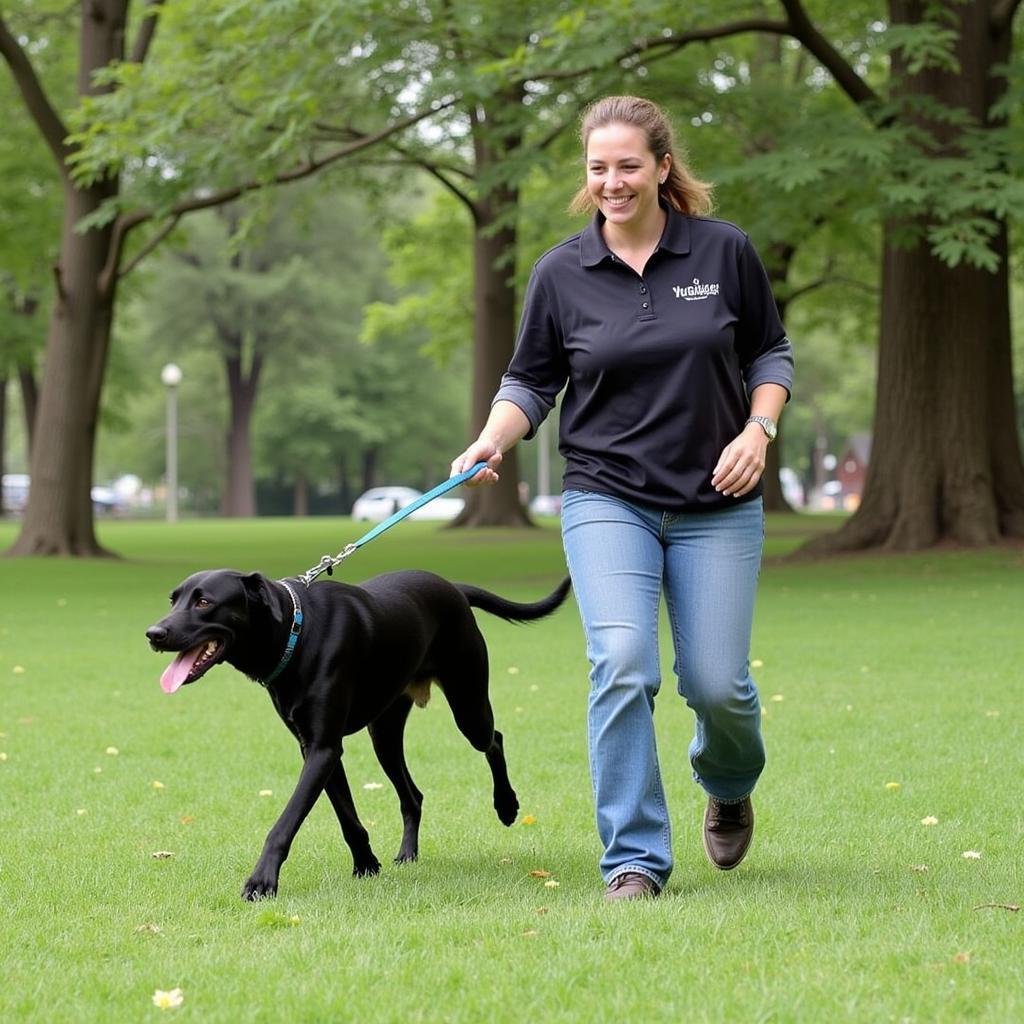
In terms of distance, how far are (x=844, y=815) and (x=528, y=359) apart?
2282 millimetres

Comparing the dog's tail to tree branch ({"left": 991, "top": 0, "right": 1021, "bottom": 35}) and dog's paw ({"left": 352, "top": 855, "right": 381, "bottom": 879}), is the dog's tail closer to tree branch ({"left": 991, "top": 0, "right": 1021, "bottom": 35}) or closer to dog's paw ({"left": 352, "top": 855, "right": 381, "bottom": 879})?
dog's paw ({"left": 352, "top": 855, "right": 381, "bottom": 879})

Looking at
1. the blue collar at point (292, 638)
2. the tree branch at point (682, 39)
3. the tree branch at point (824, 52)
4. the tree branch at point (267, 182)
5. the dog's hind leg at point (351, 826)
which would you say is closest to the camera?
the blue collar at point (292, 638)

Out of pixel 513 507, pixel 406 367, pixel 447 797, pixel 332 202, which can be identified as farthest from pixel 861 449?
pixel 447 797

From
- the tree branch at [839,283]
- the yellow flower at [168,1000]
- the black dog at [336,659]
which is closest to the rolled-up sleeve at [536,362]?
the black dog at [336,659]

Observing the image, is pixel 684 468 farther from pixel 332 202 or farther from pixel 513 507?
pixel 332 202

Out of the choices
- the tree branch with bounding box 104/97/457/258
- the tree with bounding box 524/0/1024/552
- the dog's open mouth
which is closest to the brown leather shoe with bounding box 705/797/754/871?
the dog's open mouth

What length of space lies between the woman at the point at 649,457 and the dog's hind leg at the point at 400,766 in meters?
1.10

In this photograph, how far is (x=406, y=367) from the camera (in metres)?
68.3

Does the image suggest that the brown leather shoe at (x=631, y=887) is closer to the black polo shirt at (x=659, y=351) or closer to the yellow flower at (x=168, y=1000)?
the black polo shirt at (x=659, y=351)

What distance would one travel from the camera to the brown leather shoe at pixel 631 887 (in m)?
4.69

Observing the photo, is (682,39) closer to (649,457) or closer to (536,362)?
(536,362)

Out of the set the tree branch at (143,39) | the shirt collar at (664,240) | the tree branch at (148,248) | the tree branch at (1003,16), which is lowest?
the shirt collar at (664,240)

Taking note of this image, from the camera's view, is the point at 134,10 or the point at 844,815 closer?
the point at 844,815

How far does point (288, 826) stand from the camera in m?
4.98
